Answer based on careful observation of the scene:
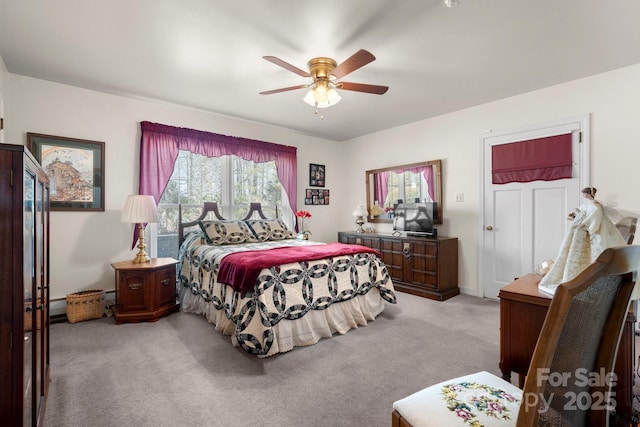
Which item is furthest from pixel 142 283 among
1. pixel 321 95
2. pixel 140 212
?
pixel 321 95

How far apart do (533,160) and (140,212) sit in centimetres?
447

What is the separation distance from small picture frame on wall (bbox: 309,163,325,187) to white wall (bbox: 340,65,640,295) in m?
0.57

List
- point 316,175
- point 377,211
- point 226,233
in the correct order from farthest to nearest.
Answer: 1. point 316,175
2. point 377,211
3. point 226,233

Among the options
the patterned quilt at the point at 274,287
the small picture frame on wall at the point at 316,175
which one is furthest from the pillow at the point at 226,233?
the small picture frame on wall at the point at 316,175

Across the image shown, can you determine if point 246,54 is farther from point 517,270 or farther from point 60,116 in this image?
point 517,270

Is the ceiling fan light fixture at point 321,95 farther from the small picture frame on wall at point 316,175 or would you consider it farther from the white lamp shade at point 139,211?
the small picture frame on wall at point 316,175

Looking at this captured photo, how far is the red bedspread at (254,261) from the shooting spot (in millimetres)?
2471

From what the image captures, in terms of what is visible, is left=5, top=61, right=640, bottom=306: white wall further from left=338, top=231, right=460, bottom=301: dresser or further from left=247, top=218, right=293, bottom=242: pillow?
left=247, top=218, right=293, bottom=242: pillow

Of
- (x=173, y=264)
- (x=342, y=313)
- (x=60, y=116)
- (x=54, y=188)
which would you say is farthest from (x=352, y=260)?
(x=60, y=116)

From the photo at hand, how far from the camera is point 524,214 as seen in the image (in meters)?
3.66

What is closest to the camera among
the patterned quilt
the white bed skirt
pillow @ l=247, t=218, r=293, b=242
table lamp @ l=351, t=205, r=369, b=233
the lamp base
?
the patterned quilt

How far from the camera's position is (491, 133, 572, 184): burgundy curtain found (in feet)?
11.0

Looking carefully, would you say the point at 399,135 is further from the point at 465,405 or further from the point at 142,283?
the point at 465,405

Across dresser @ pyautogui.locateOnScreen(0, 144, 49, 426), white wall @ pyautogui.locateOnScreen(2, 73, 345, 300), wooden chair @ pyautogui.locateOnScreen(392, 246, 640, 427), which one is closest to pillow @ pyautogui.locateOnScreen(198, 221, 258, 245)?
white wall @ pyautogui.locateOnScreen(2, 73, 345, 300)
